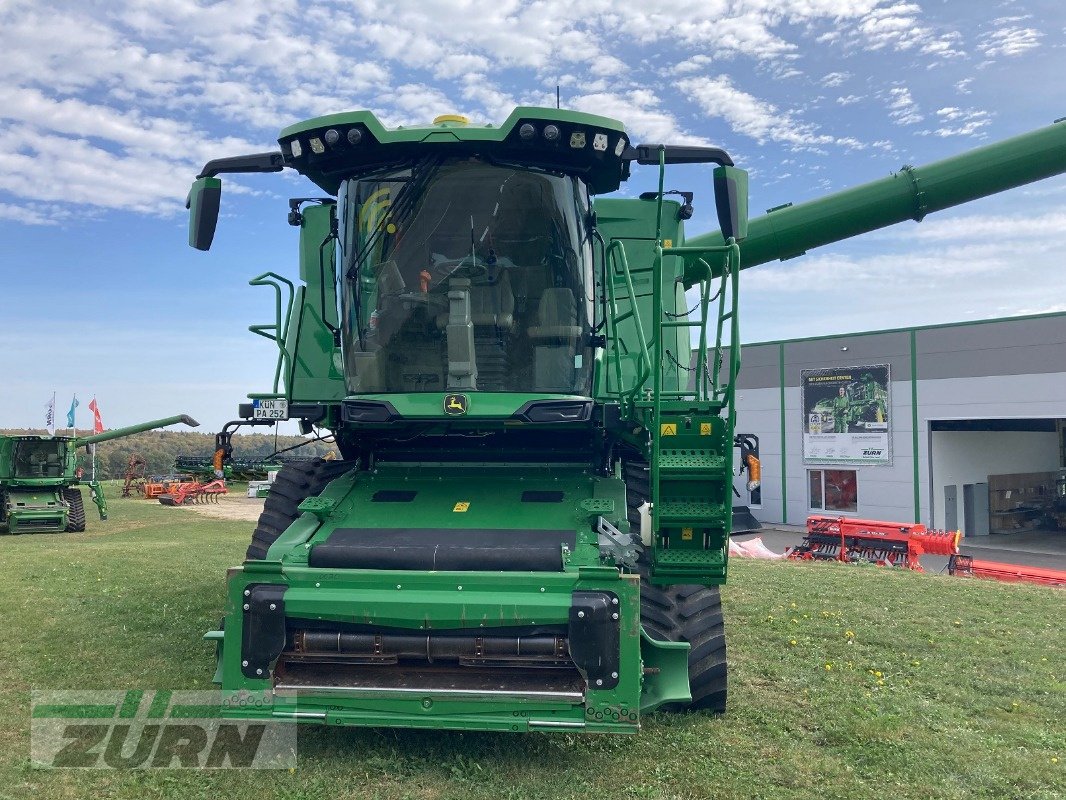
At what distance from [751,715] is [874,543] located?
15.0 m

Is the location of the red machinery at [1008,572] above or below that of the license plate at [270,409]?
below

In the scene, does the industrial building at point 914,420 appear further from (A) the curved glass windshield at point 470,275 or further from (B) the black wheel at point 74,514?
(A) the curved glass windshield at point 470,275

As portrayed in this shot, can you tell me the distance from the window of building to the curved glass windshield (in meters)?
27.2

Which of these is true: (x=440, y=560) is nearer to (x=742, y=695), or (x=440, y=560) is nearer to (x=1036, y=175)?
(x=742, y=695)

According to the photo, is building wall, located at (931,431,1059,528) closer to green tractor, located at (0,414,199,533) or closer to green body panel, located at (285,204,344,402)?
green tractor, located at (0,414,199,533)

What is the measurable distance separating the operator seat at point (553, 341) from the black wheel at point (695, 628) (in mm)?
1068

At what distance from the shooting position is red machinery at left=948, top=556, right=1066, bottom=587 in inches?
603

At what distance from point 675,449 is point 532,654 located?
55.0 inches

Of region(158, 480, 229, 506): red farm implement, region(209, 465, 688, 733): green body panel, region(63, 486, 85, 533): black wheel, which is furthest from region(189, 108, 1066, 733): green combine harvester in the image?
region(158, 480, 229, 506): red farm implement

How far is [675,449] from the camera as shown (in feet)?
16.0

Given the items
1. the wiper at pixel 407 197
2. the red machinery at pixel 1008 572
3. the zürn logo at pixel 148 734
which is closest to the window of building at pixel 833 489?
the red machinery at pixel 1008 572

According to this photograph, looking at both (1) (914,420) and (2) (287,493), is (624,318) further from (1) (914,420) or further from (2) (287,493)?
(1) (914,420)

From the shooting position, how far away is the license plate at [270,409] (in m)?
6.14

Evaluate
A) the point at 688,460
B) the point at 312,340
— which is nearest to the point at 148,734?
the point at 312,340
